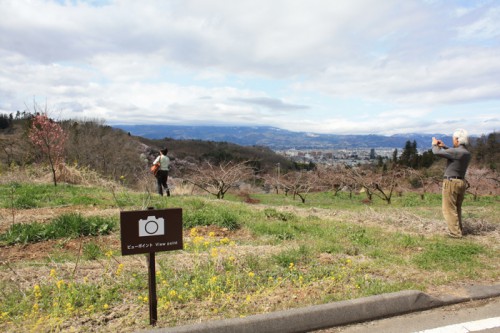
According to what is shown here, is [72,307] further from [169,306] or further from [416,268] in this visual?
[416,268]

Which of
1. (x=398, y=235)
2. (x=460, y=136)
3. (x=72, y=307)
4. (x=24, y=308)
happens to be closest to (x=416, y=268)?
(x=398, y=235)

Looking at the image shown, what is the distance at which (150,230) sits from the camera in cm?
318

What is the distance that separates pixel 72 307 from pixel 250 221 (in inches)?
195

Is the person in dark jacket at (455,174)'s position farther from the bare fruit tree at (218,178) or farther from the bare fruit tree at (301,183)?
the bare fruit tree at (301,183)

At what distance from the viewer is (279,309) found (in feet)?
11.6

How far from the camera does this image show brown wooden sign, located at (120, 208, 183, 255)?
10.1 feet

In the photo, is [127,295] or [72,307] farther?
[127,295]

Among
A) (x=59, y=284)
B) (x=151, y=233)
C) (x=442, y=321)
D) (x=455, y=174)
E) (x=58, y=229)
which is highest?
(x=455, y=174)

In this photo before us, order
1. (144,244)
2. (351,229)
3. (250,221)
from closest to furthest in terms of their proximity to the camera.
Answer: (144,244) < (351,229) < (250,221)

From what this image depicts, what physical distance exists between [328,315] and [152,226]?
6.20 feet

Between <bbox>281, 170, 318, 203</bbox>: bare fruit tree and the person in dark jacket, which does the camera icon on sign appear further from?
<bbox>281, 170, 318, 203</bbox>: bare fruit tree

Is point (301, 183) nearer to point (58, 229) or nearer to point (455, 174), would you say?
point (455, 174)

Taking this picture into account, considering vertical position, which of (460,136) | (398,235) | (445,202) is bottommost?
(398,235)

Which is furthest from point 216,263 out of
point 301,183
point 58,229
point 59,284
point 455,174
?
point 301,183
